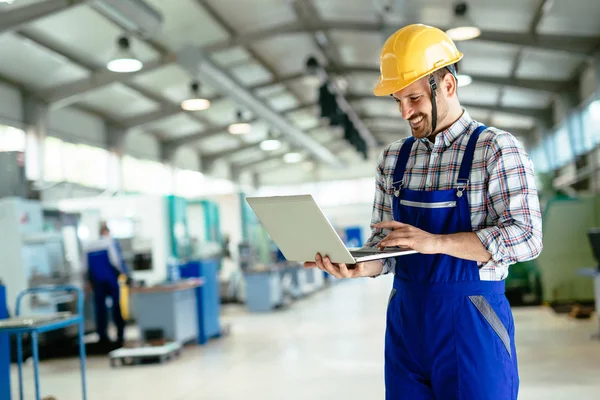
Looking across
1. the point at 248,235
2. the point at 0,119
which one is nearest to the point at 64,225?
the point at 0,119

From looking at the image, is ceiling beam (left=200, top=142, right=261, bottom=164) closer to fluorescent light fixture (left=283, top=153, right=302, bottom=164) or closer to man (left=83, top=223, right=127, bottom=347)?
fluorescent light fixture (left=283, top=153, right=302, bottom=164)

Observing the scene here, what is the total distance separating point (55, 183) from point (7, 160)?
5.44 meters

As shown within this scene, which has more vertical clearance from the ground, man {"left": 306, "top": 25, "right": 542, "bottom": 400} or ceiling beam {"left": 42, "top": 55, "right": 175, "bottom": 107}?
ceiling beam {"left": 42, "top": 55, "right": 175, "bottom": 107}

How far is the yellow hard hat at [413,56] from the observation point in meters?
1.91

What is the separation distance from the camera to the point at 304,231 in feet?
5.90

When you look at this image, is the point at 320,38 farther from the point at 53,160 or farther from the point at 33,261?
the point at 33,261

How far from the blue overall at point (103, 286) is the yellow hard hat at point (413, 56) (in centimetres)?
764

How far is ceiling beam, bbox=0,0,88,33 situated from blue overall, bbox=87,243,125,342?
11.3 feet

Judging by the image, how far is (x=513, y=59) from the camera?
1398 cm

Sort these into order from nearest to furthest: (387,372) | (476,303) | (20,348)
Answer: (476,303)
(387,372)
(20,348)

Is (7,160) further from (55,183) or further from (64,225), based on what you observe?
(55,183)

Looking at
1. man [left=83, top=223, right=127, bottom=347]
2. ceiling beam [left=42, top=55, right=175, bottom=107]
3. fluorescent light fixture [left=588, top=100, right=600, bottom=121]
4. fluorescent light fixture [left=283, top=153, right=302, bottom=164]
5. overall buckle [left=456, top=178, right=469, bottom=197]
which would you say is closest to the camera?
overall buckle [left=456, top=178, right=469, bottom=197]

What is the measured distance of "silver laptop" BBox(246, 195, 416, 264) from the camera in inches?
66.7

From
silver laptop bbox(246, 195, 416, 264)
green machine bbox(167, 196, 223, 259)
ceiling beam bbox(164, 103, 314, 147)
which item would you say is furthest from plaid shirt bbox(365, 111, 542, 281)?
ceiling beam bbox(164, 103, 314, 147)
